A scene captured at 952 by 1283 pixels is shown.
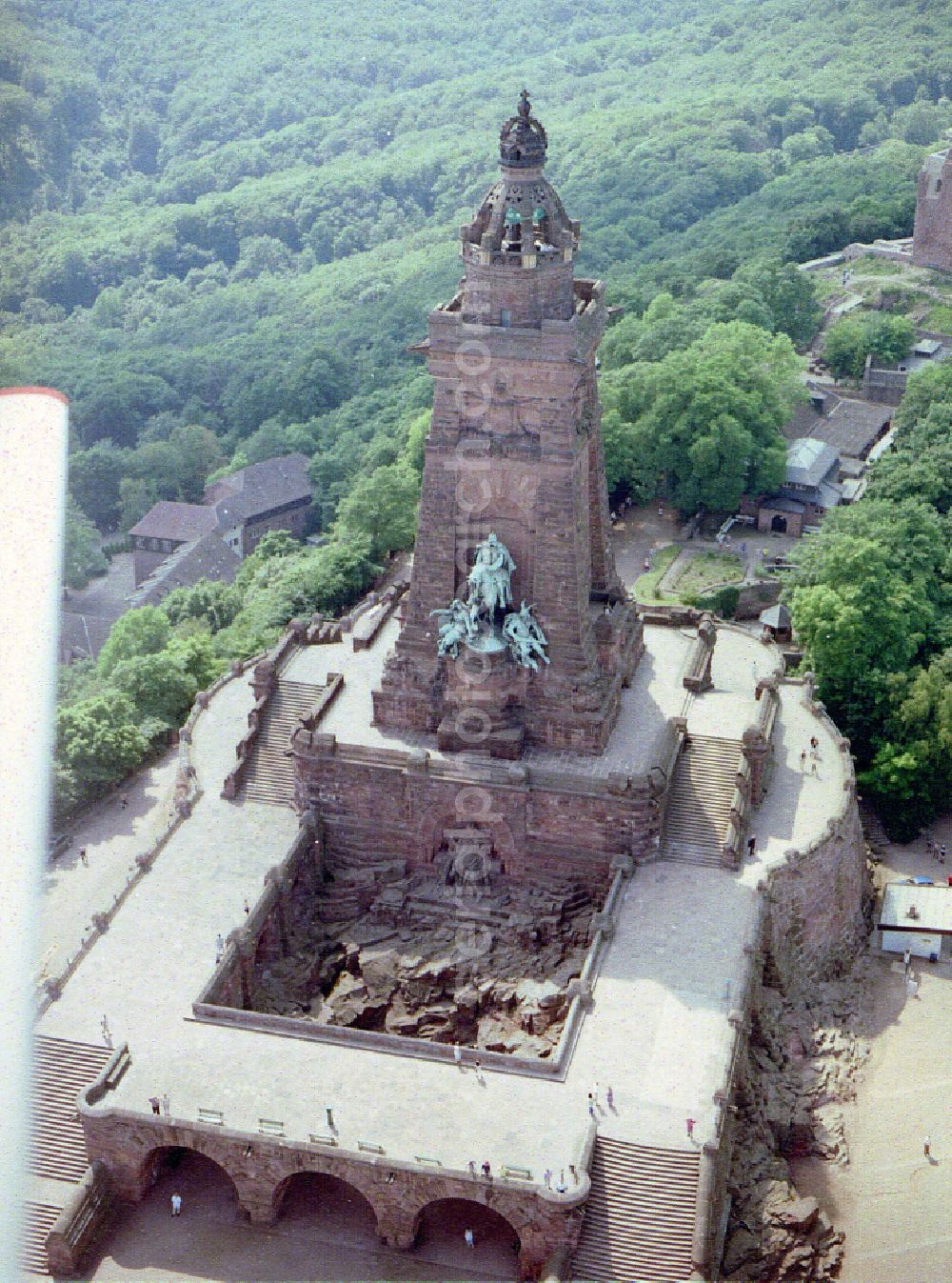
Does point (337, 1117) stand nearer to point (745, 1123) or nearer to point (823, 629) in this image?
point (745, 1123)

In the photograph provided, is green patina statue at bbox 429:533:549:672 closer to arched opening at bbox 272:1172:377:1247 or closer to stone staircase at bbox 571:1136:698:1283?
stone staircase at bbox 571:1136:698:1283

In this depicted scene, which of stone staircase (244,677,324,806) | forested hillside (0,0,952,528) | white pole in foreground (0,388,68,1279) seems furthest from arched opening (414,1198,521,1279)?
forested hillside (0,0,952,528)

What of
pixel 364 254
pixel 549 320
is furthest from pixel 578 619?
pixel 364 254

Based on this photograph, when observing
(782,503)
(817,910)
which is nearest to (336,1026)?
(817,910)

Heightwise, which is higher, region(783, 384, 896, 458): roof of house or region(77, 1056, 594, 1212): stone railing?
region(783, 384, 896, 458): roof of house

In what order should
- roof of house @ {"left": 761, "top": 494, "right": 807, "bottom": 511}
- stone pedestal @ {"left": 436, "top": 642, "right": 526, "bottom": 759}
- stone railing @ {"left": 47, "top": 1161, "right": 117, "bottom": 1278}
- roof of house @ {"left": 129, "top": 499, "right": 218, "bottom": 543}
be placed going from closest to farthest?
stone railing @ {"left": 47, "top": 1161, "right": 117, "bottom": 1278}
stone pedestal @ {"left": 436, "top": 642, "right": 526, "bottom": 759}
roof of house @ {"left": 761, "top": 494, "right": 807, "bottom": 511}
roof of house @ {"left": 129, "top": 499, "right": 218, "bottom": 543}

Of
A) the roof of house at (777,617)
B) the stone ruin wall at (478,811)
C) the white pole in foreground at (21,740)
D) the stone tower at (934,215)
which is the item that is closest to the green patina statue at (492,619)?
the stone ruin wall at (478,811)
